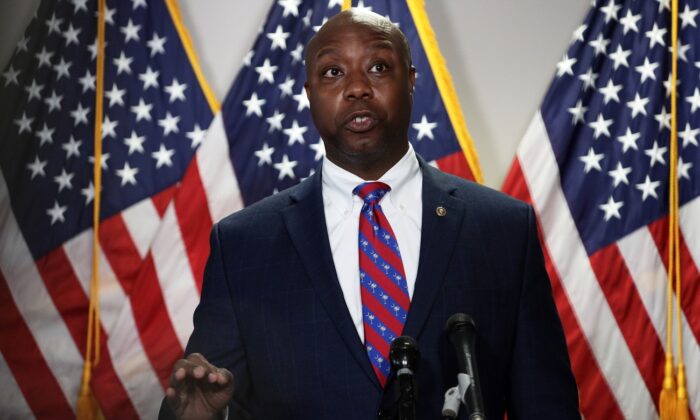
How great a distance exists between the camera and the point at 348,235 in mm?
1840

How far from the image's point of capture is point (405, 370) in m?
1.30

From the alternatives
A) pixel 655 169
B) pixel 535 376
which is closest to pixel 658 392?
pixel 655 169

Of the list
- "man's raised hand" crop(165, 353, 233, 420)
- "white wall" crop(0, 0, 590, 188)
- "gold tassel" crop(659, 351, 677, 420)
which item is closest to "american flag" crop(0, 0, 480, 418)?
"white wall" crop(0, 0, 590, 188)

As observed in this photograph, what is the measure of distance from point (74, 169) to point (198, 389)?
201 cm

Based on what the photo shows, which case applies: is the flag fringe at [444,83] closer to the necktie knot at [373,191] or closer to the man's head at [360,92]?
the man's head at [360,92]


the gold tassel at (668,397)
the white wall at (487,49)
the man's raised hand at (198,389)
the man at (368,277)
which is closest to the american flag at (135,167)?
the white wall at (487,49)

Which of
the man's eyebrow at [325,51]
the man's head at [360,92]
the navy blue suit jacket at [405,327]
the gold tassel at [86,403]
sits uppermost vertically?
the man's eyebrow at [325,51]

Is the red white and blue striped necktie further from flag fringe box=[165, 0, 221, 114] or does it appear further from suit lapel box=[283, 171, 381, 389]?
flag fringe box=[165, 0, 221, 114]

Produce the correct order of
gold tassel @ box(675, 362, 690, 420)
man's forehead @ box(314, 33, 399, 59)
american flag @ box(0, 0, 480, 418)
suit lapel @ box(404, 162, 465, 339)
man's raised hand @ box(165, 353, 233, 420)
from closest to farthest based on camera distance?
man's raised hand @ box(165, 353, 233, 420)
suit lapel @ box(404, 162, 465, 339)
man's forehead @ box(314, 33, 399, 59)
gold tassel @ box(675, 362, 690, 420)
american flag @ box(0, 0, 480, 418)

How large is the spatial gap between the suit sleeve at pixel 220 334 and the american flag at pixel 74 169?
131 cm

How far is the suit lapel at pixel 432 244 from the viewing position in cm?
168

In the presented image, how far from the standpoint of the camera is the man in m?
1.70

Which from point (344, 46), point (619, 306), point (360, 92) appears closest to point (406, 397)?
point (360, 92)

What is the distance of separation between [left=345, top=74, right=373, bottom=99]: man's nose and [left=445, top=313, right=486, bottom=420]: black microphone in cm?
60
